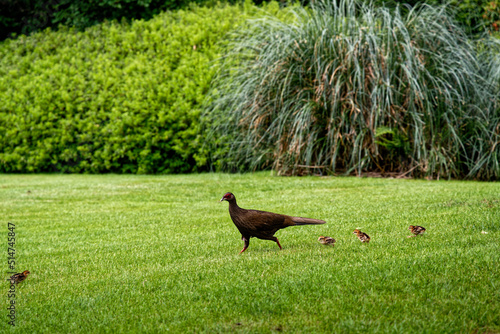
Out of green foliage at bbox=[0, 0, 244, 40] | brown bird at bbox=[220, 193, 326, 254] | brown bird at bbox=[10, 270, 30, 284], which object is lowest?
brown bird at bbox=[10, 270, 30, 284]

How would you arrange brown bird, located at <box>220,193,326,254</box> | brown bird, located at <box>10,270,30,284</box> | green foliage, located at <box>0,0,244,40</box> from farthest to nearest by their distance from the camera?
1. green foliage, located at <box>0,0,244,40</box>
2. brown bird, located at <box>220,193,326,254</box>
3. brown bird, located at <box>10,270,30,284</box>

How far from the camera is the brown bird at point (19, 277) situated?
4023mm

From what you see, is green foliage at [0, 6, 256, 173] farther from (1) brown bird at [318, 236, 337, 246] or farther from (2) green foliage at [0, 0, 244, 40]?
(1) brown bird at [318, 236, 337, 246]

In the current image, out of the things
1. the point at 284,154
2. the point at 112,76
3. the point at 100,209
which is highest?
the point at 112,76

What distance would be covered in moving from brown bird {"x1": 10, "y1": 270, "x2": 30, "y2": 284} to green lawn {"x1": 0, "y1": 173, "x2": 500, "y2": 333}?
6cm

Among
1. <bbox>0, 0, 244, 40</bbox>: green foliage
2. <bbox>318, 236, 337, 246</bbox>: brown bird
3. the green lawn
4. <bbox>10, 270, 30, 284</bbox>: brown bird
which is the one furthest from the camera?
<bbox>0, 0, 244, 40</bbox>: green foliage

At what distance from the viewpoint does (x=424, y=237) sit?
4.82 m

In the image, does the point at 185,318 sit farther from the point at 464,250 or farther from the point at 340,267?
the point at 464,250

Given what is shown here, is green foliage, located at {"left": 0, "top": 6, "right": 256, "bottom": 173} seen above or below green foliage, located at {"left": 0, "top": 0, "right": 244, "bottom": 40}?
below

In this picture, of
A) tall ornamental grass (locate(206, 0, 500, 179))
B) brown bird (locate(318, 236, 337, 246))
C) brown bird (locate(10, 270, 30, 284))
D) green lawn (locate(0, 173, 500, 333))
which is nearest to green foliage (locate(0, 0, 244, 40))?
tall ornamental grass (locate(206, 0, 500, 179))

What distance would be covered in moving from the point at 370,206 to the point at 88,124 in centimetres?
729

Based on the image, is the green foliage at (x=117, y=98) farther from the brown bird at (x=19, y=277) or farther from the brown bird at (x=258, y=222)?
the brown bird at (x=19, y=277)

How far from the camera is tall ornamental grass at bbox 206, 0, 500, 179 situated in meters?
9.63

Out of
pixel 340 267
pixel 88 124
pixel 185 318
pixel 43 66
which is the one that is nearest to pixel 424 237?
pixel 340 267
